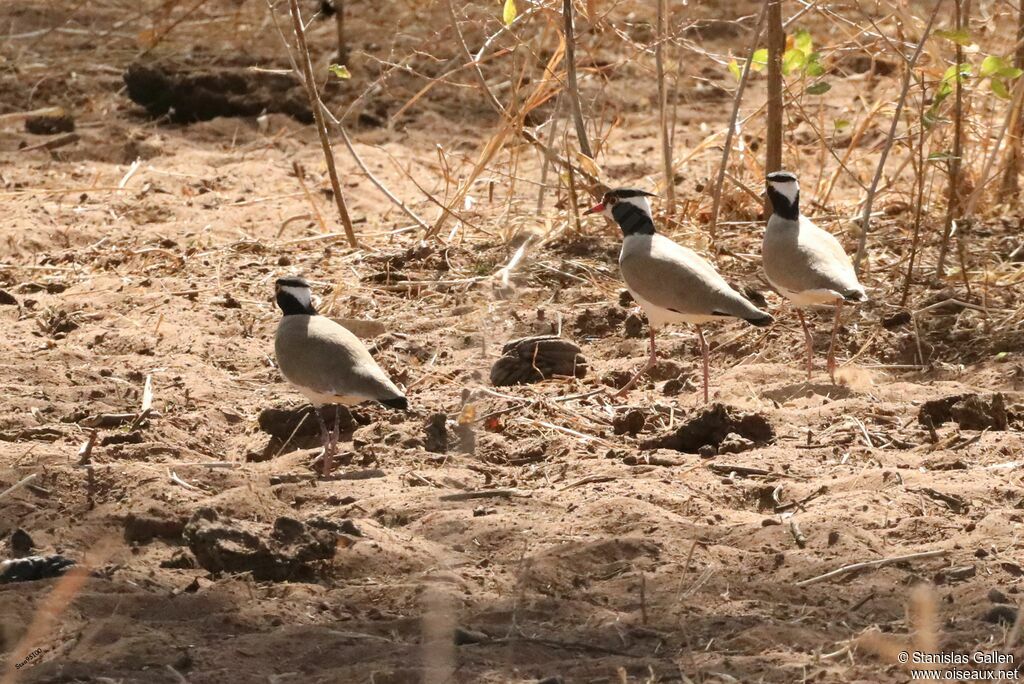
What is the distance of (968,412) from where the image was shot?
17.8ft

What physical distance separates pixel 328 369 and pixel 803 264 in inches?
92.4

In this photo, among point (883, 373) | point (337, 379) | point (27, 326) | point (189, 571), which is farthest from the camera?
point (27, 326)

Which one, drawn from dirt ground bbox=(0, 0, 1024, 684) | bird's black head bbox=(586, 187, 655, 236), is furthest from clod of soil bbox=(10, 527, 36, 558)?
bird's black head bbox=(586, 187, 655, 236)

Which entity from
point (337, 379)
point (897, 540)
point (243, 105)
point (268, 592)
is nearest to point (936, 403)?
point (897, 540)

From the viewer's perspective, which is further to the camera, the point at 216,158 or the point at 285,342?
the point at 216,158

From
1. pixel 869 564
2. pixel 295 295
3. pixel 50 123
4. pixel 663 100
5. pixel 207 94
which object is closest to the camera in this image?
pixel 869 564

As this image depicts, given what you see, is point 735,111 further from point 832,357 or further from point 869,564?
point 869,564

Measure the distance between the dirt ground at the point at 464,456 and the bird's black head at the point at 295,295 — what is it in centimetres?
42

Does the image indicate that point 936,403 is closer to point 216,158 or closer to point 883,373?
point 883,373

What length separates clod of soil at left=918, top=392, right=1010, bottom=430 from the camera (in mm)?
5438

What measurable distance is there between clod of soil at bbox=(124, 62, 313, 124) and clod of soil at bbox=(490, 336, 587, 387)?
5267mm

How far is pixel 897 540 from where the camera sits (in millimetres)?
A: 4441

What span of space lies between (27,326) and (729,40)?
770 cm

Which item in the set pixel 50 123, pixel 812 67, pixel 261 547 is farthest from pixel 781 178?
pixel 50 123
